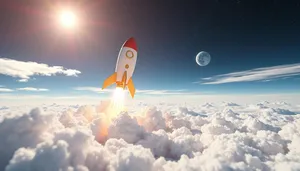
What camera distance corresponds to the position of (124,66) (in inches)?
2499

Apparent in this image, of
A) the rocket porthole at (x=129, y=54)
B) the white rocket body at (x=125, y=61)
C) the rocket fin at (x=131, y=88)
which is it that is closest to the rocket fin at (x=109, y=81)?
the white rocket body at (x=125, y=61)

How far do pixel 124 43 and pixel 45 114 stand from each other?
39.7 meters

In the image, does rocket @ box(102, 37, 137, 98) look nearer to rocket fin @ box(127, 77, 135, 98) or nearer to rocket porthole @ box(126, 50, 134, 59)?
rocket porthole @ box(126, 50, 134, 59)

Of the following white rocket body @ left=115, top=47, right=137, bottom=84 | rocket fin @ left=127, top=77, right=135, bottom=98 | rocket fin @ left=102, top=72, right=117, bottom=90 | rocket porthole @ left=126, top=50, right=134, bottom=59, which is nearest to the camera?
white rocket body @ left=115, top=47, right=137, bottom=84

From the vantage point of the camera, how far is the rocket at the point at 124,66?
63406 millimetres

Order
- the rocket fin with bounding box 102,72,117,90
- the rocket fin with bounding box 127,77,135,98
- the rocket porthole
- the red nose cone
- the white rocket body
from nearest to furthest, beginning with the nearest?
the white rocket body < the rocket porthole < the red nose cone < the rocket fin with bounding box 102,72,117,90 < the rocket fin with bounding box 127,77,135,98

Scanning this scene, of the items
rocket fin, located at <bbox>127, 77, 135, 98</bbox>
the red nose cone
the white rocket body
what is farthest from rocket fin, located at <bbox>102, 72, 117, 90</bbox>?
the red nose cone

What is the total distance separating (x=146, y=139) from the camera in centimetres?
10019

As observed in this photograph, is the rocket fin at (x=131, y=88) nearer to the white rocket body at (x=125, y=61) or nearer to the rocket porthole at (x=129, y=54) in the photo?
the white rocket body at (x=125, y=61)

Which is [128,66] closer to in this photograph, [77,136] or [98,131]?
[77,136]

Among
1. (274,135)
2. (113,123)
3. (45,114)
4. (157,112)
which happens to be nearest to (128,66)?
(45,114)

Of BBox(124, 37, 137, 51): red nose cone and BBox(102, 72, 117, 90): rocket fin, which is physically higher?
BBox(124, 37, 137, 51): red nose cone

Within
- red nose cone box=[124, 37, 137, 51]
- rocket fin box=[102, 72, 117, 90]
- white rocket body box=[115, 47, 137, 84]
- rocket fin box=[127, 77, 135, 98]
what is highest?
red nose cone box=[124, 37, 137, 51]

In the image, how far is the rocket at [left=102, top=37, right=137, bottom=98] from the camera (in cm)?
6341
